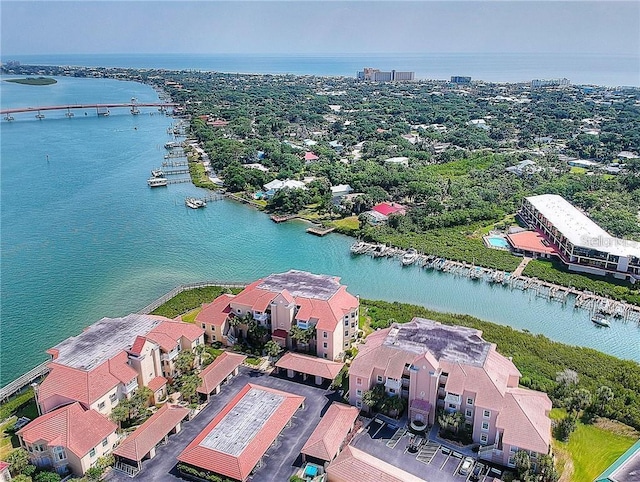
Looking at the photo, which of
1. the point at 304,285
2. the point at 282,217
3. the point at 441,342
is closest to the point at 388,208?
the point at 282,217

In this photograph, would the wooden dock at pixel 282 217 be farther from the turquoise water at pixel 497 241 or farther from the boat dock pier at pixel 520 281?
the turquoise water at pixel 497 241

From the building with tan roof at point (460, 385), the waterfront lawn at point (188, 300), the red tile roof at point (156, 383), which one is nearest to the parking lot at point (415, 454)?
the building with tan roof at point (460, 385)

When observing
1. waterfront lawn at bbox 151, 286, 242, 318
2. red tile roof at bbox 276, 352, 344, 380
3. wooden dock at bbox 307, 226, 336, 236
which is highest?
wooden dock at bbox 307, 226, 336, 236

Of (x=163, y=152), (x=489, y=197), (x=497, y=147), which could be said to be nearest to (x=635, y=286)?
(x=489, y=197)

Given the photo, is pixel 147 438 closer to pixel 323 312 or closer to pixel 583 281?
pixel 323 312

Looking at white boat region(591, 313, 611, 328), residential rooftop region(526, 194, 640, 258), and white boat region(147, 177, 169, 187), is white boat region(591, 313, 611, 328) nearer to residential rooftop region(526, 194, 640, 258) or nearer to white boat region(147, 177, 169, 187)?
residential rooftop region(526, 194, 640, 258)

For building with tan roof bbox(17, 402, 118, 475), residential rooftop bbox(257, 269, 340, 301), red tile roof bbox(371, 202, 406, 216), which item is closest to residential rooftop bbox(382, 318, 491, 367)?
residential rooftop bbox(257, 269, 340, 301)
